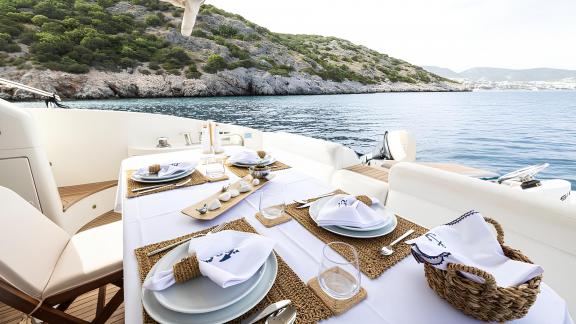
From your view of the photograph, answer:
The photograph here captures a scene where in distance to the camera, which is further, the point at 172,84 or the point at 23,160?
the point at 172,84

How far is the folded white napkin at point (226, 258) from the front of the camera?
47 centimetres

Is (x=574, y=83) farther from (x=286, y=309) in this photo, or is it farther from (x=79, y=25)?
(x=79, y=25)

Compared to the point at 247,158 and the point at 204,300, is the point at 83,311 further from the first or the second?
the point at 204,300

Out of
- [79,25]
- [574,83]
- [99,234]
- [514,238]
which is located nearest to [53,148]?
[99,234]

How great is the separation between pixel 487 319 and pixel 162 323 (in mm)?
595

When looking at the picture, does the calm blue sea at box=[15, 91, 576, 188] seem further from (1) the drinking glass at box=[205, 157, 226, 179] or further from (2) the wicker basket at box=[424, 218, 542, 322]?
(2) the wicker basket at box=[424, 218, 542, 322]

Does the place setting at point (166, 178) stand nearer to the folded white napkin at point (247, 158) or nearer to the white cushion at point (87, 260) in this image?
the folded white napkin at point (247, 158)

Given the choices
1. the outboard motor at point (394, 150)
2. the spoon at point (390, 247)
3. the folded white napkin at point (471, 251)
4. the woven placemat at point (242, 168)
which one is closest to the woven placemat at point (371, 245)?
the spoon at point (390, 247)

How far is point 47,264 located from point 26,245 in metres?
0.11

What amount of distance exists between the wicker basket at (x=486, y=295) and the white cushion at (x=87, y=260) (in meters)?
1.24

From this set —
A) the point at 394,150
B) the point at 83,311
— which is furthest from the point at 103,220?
the point at 394,150

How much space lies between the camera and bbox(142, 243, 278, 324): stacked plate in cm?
43

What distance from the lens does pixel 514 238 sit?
93 centimetres

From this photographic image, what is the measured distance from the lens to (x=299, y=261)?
63 centimetres
